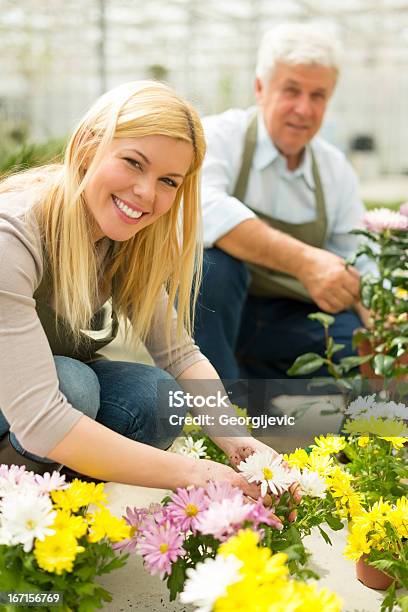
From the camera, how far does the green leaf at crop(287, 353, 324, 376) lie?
205cm

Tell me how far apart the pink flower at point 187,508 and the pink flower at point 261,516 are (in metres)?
0.08

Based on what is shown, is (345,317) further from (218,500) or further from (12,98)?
(12,98)

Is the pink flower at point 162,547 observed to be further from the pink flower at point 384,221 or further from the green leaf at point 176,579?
the pink flower at point 384,221

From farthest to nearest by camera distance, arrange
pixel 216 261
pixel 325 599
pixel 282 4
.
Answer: pixel 282 4
pixel 216 261
pixel 325 599

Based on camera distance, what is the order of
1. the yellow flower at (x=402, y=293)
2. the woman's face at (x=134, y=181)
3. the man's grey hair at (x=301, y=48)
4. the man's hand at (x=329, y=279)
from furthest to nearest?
the man's grey hair at (x=301, y=48), the man's hand at (x=329, y=279), the yellow flower at (x=402, y=293), the woman's face at (x=134, y=181)

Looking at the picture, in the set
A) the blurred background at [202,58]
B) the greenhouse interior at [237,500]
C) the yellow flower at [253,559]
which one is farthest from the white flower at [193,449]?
the blurred background at [202,58]

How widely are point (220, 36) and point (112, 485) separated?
1245 centimetres

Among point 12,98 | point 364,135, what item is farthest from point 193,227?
point 364,135

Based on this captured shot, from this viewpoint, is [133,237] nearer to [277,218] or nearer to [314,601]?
[314,601]

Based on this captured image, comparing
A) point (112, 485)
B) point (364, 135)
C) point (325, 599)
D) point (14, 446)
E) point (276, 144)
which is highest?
point (276, 144)

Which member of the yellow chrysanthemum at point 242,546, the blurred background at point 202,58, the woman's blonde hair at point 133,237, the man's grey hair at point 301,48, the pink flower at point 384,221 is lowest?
the blurred background at point 202,58

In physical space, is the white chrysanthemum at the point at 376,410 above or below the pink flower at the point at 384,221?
below

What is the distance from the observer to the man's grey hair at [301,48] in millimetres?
2410

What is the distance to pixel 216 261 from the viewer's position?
2.30m
